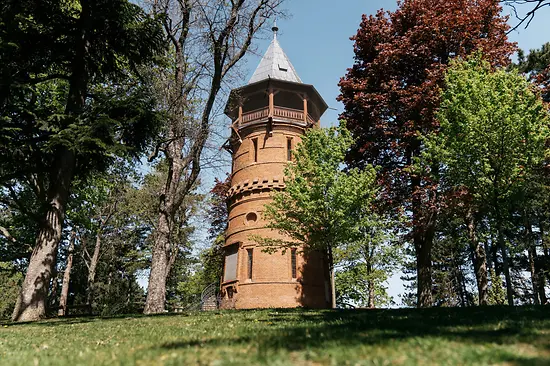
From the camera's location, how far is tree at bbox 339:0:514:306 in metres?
18.6

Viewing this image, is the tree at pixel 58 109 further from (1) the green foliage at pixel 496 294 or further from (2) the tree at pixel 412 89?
(1) the green foliage at pixel 496 294

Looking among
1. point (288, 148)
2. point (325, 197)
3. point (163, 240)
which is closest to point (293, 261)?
point (288, 148)

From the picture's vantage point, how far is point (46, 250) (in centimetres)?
1252

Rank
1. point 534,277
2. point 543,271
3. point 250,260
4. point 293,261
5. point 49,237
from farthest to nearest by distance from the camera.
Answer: point 543,271 → point 534,277 → point 250,260 → point 293,261 → point 49,237

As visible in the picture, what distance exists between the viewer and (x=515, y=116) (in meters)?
14.2

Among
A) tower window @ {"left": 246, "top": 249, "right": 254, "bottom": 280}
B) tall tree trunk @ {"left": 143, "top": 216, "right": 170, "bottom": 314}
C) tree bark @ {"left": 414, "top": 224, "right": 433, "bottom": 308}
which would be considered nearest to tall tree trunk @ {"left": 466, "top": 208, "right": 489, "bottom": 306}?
tree bark @ {"left": 414, "top": 224, "right": 433, "bottom": 308}

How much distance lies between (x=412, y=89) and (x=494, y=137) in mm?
5673

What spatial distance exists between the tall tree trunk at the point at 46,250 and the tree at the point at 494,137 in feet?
44.7

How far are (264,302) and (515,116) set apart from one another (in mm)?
17615

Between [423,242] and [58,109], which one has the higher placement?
[58,109]

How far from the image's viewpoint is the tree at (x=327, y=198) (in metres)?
18.7

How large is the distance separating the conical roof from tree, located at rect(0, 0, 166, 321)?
15678 millimetres

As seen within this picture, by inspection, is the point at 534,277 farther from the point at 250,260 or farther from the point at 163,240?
the point at 163,240

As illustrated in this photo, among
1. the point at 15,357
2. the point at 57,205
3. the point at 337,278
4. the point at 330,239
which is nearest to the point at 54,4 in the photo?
the point at 57,205
